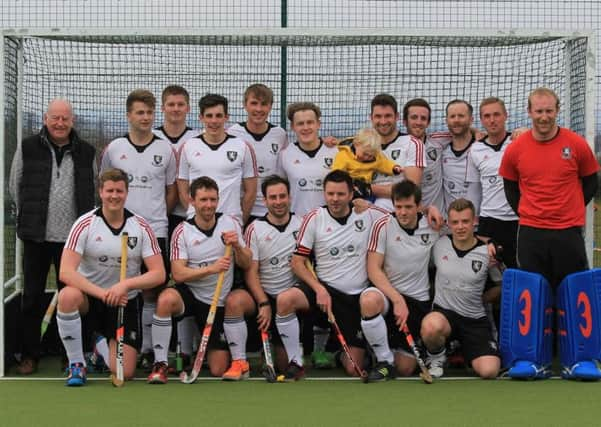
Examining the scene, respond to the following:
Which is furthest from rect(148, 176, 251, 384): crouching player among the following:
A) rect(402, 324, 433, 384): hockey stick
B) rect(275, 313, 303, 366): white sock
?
rect(402, 324, 433, 384): hockey stick

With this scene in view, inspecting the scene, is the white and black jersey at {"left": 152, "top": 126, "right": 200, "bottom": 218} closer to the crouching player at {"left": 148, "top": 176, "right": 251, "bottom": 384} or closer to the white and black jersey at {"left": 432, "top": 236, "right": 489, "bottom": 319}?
the crouching player at {"left": 148, "top": 176, "right": 251, "bottom": 384}

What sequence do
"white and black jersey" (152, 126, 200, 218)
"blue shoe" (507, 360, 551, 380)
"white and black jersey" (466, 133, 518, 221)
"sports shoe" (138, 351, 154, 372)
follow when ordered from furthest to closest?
1. "white and black jersey" (152, 126, 200, 218)
2. "white and black jersey" (466, 133, 518, 221)
3. "sports shoe" (138, 351, 154, 372)
4. "blue shoe" (507, 360, 551, 380)

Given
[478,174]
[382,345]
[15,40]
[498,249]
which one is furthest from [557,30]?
[15,40]

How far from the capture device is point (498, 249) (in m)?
5.19

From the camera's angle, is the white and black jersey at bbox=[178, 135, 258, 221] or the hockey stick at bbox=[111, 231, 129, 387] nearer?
the hockey stick at bbox=[111, 231, 129, 387]

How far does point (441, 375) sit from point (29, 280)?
2.29 m

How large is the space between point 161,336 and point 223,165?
1002 mm

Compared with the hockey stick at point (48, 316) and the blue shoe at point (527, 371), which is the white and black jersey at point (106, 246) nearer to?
the hockey stick at point (48, 316)

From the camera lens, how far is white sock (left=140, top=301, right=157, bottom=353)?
5383 millimetres

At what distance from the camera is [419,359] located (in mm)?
4980

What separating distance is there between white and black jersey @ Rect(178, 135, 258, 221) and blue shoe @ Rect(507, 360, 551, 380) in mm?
1689

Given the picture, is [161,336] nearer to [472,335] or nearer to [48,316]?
[48,316]

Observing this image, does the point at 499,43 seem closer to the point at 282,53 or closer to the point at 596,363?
the point at 282,53

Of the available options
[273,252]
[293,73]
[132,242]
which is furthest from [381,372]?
[293,73]
